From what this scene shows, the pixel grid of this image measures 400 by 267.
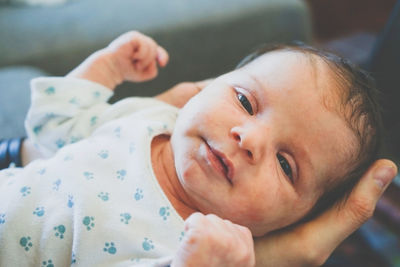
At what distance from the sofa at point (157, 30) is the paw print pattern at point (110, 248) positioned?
0.66 metres

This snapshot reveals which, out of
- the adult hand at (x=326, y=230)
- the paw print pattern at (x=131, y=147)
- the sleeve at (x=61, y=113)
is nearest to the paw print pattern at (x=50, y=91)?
A: the sleeve at (x=61, y=113)

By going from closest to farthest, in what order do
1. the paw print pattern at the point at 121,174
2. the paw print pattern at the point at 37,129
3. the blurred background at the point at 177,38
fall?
1. the paw print pattern at the point at 121,174
2. the paw print pattern at the point at 37,129
3. the blurred background at the point at 177,38

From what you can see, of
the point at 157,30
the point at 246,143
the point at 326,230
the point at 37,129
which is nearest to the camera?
the point at 246,143

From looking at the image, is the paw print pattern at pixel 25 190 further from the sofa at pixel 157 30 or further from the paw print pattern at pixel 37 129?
the sofa at pixel 157 30

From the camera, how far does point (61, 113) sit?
85 centimetres

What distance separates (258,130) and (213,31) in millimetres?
897

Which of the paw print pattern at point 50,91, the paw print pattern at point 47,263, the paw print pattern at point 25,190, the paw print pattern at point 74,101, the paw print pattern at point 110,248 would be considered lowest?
the paw print pattern at point 47,263

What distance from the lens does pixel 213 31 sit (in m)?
1.50

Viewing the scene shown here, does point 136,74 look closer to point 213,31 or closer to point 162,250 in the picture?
point 162,250

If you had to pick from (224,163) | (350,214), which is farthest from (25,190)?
(350,214)

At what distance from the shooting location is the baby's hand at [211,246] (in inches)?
20.4

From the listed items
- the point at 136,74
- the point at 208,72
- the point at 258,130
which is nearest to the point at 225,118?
the point at 258,130

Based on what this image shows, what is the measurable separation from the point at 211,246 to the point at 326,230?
33 centimetres

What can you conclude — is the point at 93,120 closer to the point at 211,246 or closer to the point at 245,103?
the point at 245,103
